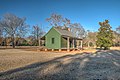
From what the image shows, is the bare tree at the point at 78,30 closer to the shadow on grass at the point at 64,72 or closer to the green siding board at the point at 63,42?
the green siding board at the point at 63,42

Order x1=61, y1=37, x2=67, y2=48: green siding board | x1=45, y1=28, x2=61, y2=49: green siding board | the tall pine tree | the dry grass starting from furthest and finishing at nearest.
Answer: the tall pine tree → x1=61, y1=37, x2=67, y2=48: green siding board → x1=45, y1=28, x2=61, y2=49: green siding board → the dry grass

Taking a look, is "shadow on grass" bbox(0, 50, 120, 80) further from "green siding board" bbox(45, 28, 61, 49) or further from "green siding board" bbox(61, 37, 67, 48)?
"green siding board" bbox(61, 37, 67, 48)

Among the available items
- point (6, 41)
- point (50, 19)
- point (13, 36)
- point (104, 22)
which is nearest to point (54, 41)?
point (104, 22)

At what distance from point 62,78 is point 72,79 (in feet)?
1.35

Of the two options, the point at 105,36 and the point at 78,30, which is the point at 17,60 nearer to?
the point at 105,36

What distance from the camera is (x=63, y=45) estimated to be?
30109 millimetres

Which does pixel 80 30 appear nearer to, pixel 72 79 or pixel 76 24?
pixel 76 24

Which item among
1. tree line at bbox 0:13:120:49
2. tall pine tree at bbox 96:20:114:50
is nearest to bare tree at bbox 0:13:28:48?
tree line at bbox 0:13:120:49

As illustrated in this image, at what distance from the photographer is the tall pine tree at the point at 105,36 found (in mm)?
35844

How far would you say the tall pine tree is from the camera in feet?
118

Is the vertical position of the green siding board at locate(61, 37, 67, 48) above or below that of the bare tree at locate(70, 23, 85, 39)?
below

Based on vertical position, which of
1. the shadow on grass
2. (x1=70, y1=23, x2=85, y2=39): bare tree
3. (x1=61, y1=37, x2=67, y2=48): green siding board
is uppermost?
(x1=70, y1=23, x2=85, y2=39): bare tree

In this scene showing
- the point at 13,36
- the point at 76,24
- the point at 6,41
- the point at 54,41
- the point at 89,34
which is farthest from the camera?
the point at 89,34

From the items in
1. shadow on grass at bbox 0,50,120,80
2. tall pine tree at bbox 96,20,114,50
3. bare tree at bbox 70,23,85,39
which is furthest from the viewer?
bare tree at bbox 70,23,85,39
